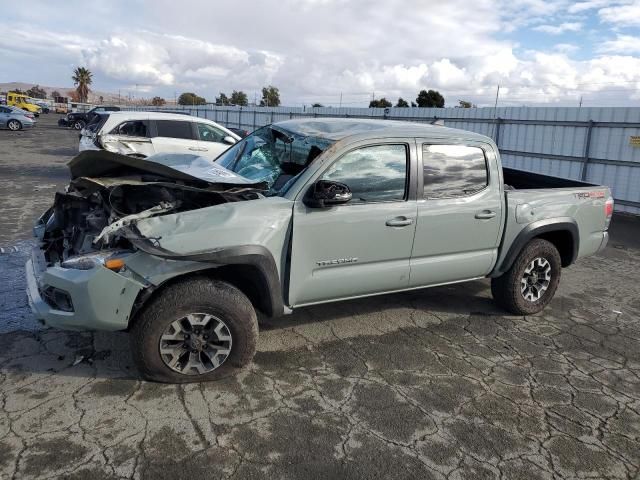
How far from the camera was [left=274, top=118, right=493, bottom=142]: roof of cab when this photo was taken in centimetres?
416

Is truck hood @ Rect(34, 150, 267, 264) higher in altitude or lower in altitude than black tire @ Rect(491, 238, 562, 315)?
higher

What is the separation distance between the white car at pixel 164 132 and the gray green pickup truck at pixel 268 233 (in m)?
6.10

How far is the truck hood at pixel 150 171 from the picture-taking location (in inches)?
144

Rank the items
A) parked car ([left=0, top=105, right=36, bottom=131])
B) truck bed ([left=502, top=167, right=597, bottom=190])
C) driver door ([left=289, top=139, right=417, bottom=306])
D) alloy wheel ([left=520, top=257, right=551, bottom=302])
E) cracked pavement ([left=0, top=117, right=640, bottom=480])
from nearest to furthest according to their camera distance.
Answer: cracked pavement ([left=0, top=117, right=640, bottom=480]) < driver door ([left=289, top=139, right=417, bottom=306]) < alloy wheel ([left=520, top=257, right=551, bottom=302]) < truck bed ([left=502, top=167, right=597, bottom=190]) < parked car ([left=0, top=105, right=36, bottom=131])

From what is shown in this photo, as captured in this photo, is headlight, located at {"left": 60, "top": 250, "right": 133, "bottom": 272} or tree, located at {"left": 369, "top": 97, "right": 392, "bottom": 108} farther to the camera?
tree, located at {"left": 369, "top": 97, "right": 392, "bottom": 108}

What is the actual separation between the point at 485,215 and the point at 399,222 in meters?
0.98

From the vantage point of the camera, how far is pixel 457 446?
310 cm

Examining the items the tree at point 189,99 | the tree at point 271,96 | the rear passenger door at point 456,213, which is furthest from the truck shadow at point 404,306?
the tree at point 189,99

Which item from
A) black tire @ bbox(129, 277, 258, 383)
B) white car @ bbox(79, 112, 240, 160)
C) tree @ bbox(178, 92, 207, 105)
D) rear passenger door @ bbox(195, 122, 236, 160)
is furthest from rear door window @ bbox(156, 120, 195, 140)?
tree @ bbox(178, 92, 207, 105)

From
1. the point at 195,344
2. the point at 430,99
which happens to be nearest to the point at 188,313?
the point at 195,344

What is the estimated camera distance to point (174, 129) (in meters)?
11.0

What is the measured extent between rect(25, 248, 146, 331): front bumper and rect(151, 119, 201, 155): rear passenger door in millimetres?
7682

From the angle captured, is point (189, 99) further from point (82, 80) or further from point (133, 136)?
point (133, 136)

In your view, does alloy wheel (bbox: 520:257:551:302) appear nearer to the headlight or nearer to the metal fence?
the headlight
